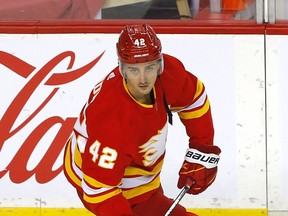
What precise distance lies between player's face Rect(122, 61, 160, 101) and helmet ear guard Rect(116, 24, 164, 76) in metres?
0.02

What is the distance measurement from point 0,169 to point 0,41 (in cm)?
58

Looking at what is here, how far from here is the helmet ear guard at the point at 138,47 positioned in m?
3.90

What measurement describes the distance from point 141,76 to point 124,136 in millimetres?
208

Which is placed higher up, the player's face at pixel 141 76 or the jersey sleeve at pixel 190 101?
the player's face at pixel 141 76

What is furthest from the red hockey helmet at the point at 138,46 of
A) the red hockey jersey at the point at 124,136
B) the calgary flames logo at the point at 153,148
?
the calgary flames logo at the point at 153,148

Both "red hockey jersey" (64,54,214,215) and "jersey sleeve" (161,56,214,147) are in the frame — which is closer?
"red hockey jersey" (64,54,214,215)

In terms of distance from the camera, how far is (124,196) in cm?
419

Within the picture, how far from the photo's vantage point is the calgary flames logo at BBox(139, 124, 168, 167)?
407 cm

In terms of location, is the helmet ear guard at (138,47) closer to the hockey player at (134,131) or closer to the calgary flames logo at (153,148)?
the hockey player at (134,131)

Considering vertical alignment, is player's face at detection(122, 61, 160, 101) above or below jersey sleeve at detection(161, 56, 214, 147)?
above

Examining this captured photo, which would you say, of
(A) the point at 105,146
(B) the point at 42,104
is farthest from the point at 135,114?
(B) the point at 42,104

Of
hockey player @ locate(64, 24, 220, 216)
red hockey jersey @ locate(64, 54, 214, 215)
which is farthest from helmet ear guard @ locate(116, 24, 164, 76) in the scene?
red hockey jersey @ locate(64, 54, 214, 215)

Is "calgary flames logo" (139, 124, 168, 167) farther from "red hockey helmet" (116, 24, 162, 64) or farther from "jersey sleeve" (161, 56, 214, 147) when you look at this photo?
"red hockey helmet" (116, 24, 162, 64)

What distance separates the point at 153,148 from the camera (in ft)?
13.5
